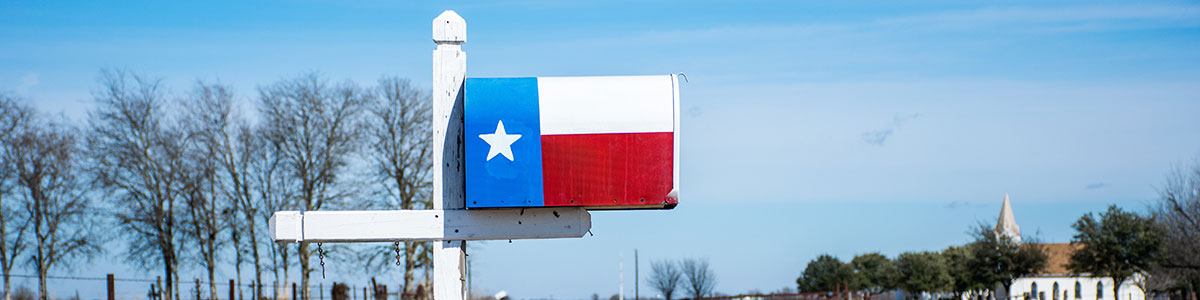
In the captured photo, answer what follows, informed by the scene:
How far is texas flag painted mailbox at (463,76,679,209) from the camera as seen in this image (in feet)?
18.4

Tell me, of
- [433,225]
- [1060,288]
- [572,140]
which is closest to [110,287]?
[433,225]

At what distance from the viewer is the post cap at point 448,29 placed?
5957 mm

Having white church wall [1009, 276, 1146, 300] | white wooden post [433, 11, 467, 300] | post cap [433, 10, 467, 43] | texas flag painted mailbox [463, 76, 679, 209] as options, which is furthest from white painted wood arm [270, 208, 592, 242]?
white church wall [1009, 276, 1146, 300]

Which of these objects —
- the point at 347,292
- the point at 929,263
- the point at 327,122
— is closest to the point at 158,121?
the point at 327,122

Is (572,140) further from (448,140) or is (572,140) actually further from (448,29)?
(448,29)

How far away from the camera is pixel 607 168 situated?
18.7ft

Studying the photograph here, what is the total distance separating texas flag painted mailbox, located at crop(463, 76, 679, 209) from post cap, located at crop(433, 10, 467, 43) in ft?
1.23

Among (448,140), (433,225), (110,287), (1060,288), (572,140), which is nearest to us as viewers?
(572,140)

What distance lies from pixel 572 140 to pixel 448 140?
65 cm

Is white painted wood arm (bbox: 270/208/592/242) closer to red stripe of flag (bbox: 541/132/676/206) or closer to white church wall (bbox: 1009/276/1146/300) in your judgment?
red stripe of flag (bbox: 541/132/676/206)

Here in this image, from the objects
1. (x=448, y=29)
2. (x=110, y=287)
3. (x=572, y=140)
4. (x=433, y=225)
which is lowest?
(x=110, y=287)

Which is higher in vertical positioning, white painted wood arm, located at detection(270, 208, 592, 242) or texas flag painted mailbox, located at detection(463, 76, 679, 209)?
texas flag painted mailbox, located at detection(463, 76, 679, 209)

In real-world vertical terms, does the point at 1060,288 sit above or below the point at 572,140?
below

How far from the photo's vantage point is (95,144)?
4150cm
